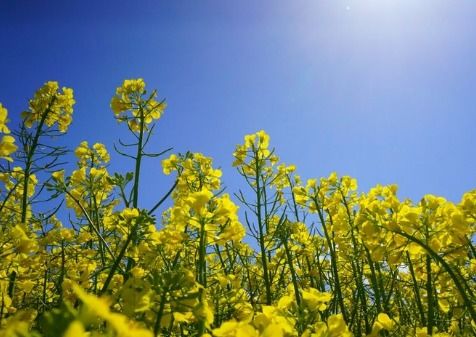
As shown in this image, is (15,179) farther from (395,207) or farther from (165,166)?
(395,207)

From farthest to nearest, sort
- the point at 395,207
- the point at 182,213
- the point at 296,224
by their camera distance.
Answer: the point at 296,224
the point at 395,207
the point at 182,213

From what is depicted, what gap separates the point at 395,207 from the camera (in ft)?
8.21

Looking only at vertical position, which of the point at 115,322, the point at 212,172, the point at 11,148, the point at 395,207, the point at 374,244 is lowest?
the point at 115,322

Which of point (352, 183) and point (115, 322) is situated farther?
point (352, 183)

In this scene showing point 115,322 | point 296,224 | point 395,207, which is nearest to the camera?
point 115,322

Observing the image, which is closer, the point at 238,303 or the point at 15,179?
the point at 238,303

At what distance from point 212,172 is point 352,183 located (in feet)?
5.37

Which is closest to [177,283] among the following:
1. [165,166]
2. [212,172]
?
[212,172]

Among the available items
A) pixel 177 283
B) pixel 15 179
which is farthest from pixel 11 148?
pixel 15 179

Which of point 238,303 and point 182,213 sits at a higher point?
point 182,213

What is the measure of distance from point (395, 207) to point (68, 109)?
3.51 m

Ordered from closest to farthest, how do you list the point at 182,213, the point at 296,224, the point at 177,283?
the point at 177,283 → the point at 182,213 → the point at 296,224

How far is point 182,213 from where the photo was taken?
2.32 meters

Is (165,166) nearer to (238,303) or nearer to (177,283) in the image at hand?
(238,303)
